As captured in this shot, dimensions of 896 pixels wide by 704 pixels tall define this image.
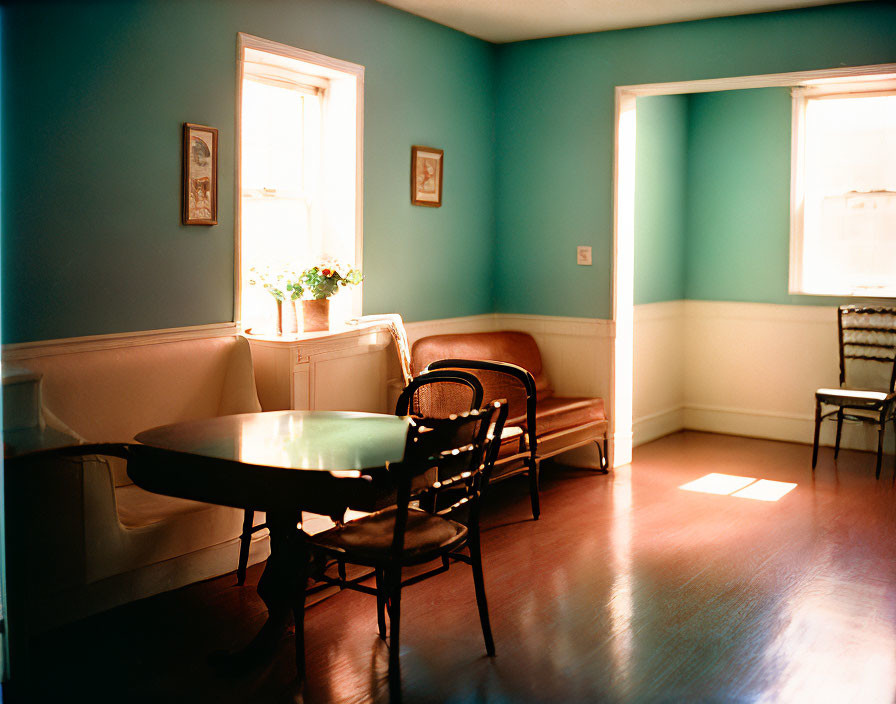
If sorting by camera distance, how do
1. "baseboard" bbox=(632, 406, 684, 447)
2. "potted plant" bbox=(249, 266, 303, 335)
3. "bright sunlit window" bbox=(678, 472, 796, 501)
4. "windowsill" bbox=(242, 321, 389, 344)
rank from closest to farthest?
"windowsill" bbox=(242, 321, 389, 344)
"potted plant" bbox=(249, 266, 303, 335)
"bright sunlit window" bbox=(678, 472, 796, 501)
"baseboard" bbox=(632, 406, 684, 447)

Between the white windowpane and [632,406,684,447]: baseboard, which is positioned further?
[632,406,684,447]: baseboard

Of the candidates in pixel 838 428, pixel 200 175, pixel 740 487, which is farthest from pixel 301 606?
pixel 838 428

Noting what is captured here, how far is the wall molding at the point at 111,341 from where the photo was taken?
3.54 metres

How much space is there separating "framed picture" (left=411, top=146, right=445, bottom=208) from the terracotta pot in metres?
1.23

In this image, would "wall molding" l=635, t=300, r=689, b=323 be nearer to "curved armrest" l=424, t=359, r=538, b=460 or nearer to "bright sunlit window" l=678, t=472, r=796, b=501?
"bright sunlit window" l=678, t=472, r=796, b=501

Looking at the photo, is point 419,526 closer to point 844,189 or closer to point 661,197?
point 661,197

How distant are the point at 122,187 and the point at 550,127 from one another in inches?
Answer: 130

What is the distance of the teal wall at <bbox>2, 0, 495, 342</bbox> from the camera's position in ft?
11.6

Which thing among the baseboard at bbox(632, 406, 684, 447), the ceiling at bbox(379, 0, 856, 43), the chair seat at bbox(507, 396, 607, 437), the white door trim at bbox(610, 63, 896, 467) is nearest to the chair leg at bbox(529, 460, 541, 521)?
the chair seat at bbox(507, 396, 607, 437)

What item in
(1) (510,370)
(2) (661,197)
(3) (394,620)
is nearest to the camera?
(3) (394,620)

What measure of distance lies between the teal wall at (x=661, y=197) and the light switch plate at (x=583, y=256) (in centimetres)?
76

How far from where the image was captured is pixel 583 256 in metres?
6.23

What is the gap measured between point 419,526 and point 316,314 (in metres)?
1.87

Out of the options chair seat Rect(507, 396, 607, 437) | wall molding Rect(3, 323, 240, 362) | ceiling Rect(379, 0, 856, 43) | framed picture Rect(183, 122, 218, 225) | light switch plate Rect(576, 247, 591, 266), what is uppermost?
ceiling Rect(379, 0, 856, 43)
